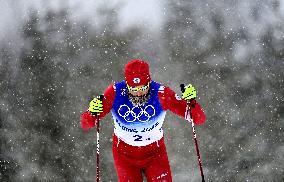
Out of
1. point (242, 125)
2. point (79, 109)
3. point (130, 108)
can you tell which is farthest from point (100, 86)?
point (130, 108)

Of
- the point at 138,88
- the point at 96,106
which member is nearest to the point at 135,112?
the point at 138,88

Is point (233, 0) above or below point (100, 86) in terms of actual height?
above

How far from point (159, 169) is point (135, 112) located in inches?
33.5

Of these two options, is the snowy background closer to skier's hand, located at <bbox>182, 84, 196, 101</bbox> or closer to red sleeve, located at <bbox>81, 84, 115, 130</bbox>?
red sleeve, located at <bbox>81, 84, 115, 130</bbox>

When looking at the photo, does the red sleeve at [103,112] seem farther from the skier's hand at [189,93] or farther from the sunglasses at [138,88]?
the skier's hand at [189,93]

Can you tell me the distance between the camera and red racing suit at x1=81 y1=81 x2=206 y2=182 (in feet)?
22.9

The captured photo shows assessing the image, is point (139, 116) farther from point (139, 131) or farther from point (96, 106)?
point (96, 106)

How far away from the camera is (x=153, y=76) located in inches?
777

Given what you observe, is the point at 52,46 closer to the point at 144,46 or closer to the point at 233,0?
the point at 144,46

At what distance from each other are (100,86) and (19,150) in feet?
12.1

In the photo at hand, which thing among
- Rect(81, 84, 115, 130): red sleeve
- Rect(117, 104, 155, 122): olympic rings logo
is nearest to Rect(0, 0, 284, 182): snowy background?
Rect(117, 104, 155, 122): olympic rings logo

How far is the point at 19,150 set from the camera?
62.7 feet

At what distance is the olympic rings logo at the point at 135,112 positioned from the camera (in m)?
7.08

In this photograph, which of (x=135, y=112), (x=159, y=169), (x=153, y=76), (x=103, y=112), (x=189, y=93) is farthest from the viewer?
(x=153, y=76)
